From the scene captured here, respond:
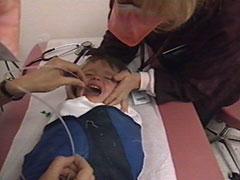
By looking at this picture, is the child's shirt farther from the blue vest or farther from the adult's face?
the adult's face

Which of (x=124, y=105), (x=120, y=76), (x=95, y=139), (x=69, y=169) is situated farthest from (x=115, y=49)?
(x=69, y=169)

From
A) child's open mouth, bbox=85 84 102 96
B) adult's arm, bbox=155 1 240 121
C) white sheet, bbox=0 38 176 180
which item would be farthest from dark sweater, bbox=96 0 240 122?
child's open mouth, bbox=85 84 102 96

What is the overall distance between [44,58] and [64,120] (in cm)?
59

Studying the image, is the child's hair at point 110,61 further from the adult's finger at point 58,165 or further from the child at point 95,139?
the adult's finger at point 58,165

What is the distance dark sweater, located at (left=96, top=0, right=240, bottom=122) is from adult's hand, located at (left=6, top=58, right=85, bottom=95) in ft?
1.02

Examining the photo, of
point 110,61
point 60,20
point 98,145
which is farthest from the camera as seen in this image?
point 60,20

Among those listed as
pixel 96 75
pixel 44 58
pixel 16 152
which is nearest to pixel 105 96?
pixel 96 75

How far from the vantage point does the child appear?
1060 mm

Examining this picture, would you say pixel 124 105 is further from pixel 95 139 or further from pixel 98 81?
pixel 95 139

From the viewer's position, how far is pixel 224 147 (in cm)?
200

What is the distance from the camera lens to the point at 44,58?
5.59 feet

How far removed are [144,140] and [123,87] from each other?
0.20 meters

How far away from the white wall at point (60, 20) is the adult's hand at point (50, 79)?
627 millimetres

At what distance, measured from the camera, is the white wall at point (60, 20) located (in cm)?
193
